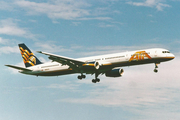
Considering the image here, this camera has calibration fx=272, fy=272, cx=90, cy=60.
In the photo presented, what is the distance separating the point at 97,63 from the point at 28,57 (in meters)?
22.7

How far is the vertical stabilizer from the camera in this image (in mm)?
70875

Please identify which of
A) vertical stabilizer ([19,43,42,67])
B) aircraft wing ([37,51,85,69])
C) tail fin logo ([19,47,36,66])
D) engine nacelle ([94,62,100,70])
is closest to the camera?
aircraft wing ([37,51,85,69])

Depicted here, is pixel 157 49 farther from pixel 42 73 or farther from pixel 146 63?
pixel 42 73

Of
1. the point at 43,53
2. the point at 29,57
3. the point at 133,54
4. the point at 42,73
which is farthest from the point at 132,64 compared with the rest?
the point at 29,57

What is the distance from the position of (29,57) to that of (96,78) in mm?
19005

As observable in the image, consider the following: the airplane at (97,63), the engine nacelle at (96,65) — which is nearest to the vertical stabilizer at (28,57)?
the airplane at (97,63)

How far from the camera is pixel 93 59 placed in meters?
61.0

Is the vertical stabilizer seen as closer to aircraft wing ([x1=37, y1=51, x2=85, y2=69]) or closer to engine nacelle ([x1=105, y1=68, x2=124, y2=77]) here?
aircraft wing ([x1=37, y1=51, x2=85, y2=69])

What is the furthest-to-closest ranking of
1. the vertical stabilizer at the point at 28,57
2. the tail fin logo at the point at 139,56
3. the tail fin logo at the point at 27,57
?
the tail fin logo at the point at 27,57 < the vertical stabilizer at the point at 28,57 < the tail fin logo at the point at 139,56

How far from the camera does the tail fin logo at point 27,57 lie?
71156 millimetres

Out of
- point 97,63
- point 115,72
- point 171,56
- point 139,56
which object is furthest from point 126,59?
point 171,56

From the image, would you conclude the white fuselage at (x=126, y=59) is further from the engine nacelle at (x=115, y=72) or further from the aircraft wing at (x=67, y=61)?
the engine nacelle at (x=115, y=72)

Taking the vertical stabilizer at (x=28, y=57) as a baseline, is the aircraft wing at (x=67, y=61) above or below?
below

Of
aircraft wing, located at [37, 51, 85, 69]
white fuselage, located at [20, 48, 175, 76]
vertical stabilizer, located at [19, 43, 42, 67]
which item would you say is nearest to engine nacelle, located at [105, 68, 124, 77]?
white fuselage, located at [20, 48, 175, 76]
